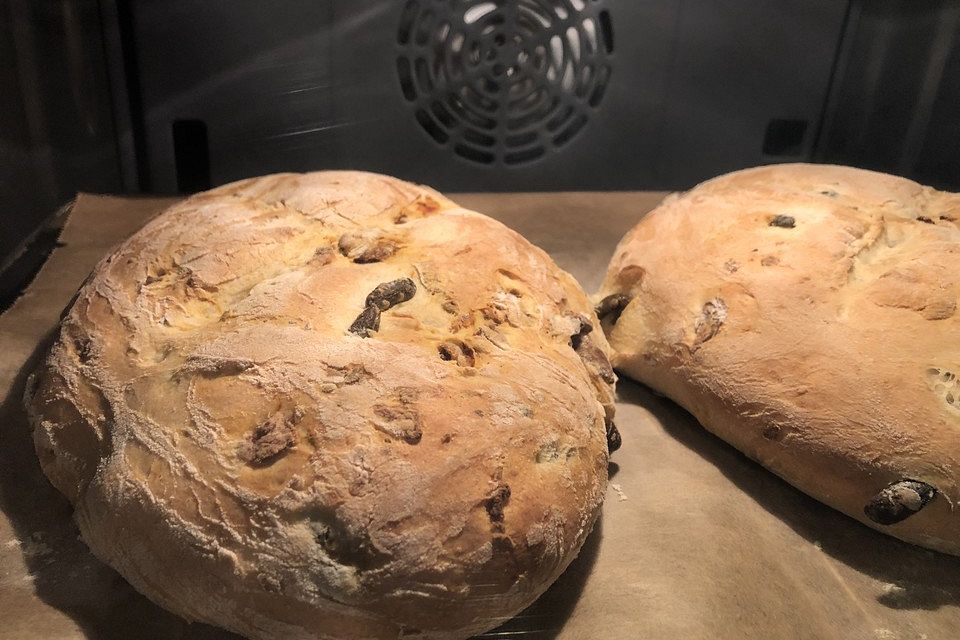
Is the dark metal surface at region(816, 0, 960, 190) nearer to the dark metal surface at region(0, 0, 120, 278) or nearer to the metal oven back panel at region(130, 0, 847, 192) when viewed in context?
the metal oven back panel at region(130, 0, 847, 192)

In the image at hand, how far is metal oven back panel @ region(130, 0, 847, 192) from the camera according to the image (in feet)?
6.09

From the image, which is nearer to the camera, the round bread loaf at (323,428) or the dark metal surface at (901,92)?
the round bread loaf at (323,428)

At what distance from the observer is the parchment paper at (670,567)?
3.63ft

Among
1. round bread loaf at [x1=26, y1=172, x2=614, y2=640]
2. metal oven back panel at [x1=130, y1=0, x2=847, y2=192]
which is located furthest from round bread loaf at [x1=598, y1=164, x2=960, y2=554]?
metal oven back panel at [x1=130, y1=0, x2=847, y2=192]

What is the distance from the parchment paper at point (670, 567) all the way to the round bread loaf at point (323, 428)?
100 millimetres

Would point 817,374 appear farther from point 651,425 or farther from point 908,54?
point 908,54

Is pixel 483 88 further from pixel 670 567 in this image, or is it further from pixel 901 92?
pixel 670 567

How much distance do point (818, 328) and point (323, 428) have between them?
0.89 metres

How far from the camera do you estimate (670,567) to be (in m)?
1.23

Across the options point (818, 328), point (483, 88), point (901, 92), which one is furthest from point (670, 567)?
point (901, 92)

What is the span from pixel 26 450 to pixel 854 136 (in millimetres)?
2128

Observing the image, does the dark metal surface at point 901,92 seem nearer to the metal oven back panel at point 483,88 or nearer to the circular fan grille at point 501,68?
the metal oven back panel at point 483,88

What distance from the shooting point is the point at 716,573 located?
122 cm

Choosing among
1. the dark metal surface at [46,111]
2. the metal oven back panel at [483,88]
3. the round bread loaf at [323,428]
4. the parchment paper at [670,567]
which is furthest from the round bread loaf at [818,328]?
the dark metal surface at [46,111]
